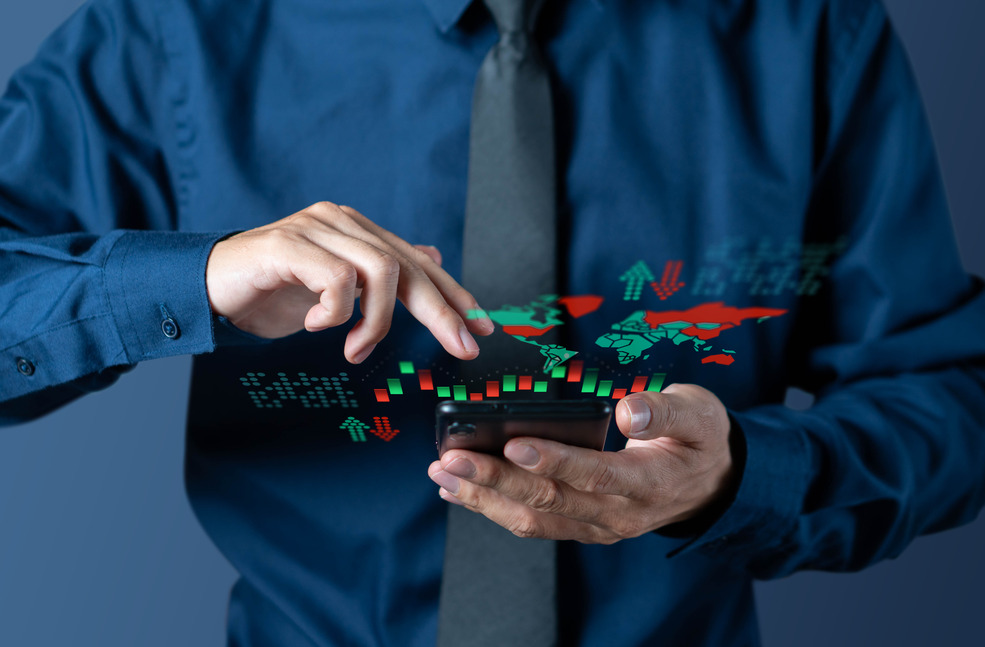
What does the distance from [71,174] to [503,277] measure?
615 mm

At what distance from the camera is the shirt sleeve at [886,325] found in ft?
3.11

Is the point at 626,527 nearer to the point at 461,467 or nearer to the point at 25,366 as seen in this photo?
the point at 461,467

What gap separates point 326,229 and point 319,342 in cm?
10

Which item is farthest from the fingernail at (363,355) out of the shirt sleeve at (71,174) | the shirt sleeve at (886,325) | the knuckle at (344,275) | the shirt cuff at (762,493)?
the shirt sleeve at (886,325)

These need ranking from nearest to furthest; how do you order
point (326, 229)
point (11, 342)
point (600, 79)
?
point (326, 229)
point (11, 342)
point (600, 79)

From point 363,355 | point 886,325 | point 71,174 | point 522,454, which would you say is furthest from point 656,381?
point 71,174

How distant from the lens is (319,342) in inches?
24.4

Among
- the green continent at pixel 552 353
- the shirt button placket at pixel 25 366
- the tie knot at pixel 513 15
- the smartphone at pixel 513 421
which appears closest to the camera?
the smartphone at pixel 513 421

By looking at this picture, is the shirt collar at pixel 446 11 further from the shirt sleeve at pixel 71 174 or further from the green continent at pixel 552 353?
the green continent at pixel 552 353

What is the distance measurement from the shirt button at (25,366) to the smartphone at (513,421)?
1.45 feet

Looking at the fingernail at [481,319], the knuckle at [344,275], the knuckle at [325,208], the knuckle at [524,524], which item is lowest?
the knuckle at [524,524]

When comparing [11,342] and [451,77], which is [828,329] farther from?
[11,342]

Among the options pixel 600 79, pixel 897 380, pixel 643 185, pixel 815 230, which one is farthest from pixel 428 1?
pixel 897 380

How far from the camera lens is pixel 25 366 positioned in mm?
736
